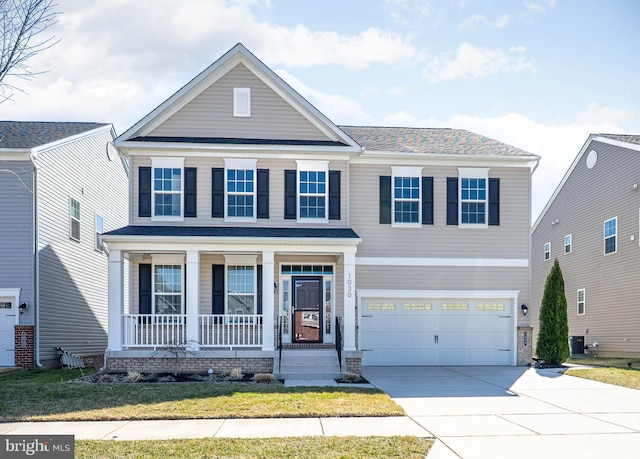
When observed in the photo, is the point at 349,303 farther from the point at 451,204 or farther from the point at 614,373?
the point at 614,373

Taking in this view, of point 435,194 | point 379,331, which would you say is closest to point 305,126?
point 435,194

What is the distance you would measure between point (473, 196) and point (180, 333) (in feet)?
30.5

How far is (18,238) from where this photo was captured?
694 inches

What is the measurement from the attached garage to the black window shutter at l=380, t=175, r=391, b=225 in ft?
6.95

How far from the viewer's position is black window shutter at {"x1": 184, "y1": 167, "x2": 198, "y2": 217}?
17266 mm

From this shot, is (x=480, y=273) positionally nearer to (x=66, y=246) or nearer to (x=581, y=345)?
(x=581, y=345)

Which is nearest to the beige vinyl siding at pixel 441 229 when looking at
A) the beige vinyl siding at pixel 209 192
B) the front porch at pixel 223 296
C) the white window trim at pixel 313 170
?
the beige vinyl siding at pixel 209 192

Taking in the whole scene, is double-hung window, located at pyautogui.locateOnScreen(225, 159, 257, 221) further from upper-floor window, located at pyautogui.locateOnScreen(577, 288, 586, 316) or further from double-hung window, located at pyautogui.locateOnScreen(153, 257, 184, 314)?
upper-floor window, located at pyautogui.locateOnScreen(577, 288, 586, 316)

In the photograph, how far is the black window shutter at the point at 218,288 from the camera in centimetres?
1747

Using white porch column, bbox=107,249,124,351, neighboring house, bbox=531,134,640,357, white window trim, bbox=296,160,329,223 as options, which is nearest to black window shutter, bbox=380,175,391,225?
white window trim, bbox=296,160,329,223

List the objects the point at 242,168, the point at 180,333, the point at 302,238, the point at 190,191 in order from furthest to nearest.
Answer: the point at 242,168 < the point at 190,191 < the point at 180,333 < the point at 302,238

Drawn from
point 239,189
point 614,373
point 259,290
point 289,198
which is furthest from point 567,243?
point 239,189

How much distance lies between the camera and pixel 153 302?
17.3 meters

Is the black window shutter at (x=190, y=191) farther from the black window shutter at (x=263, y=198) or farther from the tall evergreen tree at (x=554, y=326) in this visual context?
the tall evergreen tree at (x=554, y=326)
